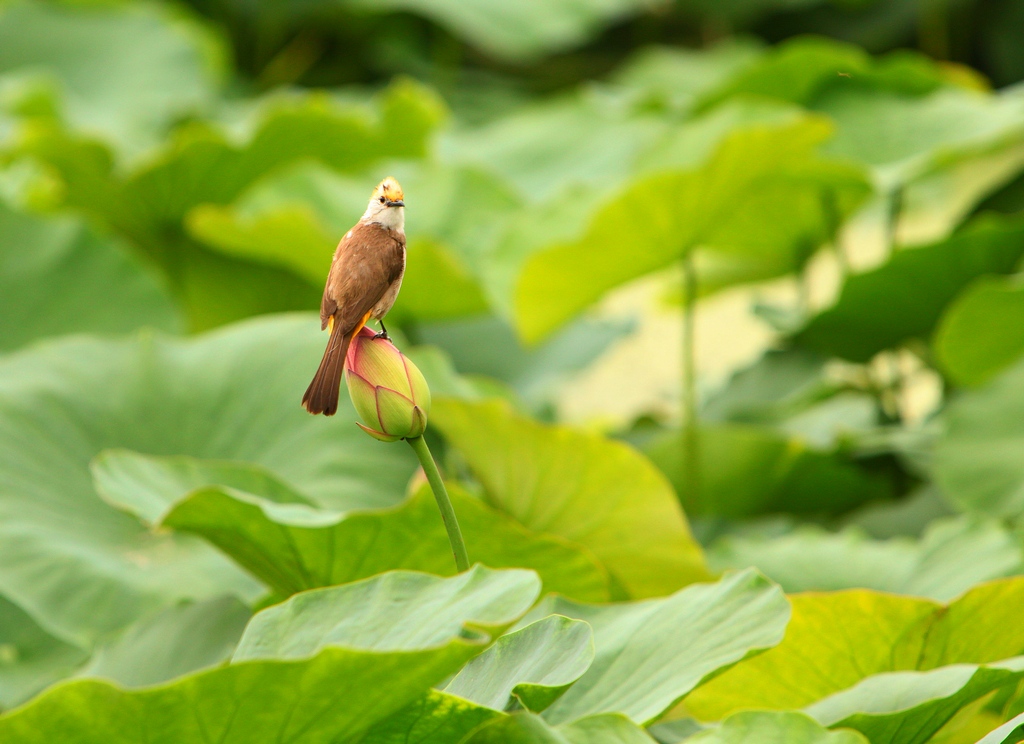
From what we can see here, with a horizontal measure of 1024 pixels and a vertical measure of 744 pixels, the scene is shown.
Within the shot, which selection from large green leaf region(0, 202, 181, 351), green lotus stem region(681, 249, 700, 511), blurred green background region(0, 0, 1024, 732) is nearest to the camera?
blurred green background region(0, 0, 1024, 732)

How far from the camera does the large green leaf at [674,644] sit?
0.59 m

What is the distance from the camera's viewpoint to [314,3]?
362 centimetres

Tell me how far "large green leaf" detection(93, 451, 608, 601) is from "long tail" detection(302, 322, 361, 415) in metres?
0.18

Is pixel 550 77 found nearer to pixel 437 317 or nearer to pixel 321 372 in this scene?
pixel 437 317

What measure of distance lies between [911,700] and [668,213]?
56cm

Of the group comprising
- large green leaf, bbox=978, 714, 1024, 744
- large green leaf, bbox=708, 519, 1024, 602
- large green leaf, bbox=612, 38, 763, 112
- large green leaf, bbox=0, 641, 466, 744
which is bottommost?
large green leaf, bbox=708, 519, 1024, 602

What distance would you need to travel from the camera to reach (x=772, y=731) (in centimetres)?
55

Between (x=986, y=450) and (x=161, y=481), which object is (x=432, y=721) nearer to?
(x=161, y=481)

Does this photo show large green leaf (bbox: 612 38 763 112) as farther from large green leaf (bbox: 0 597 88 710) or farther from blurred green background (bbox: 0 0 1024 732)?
large green leaf (bbox: 0 597 88 710)

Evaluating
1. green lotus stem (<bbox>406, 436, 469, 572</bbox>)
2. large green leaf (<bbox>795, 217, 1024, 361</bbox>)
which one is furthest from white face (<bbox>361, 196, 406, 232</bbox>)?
large green leaf (<bbox>795, 217, 1024, 361</bbox>)

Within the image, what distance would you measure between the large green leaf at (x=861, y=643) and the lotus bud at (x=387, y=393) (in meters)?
0.31

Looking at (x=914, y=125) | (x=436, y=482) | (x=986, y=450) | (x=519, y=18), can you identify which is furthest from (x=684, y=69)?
(x=436, y=482)


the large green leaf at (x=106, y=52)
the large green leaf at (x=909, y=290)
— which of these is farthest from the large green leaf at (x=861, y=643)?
Answer: the large green leaf at (x=106, y=52)

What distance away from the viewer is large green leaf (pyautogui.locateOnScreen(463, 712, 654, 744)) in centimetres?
52
